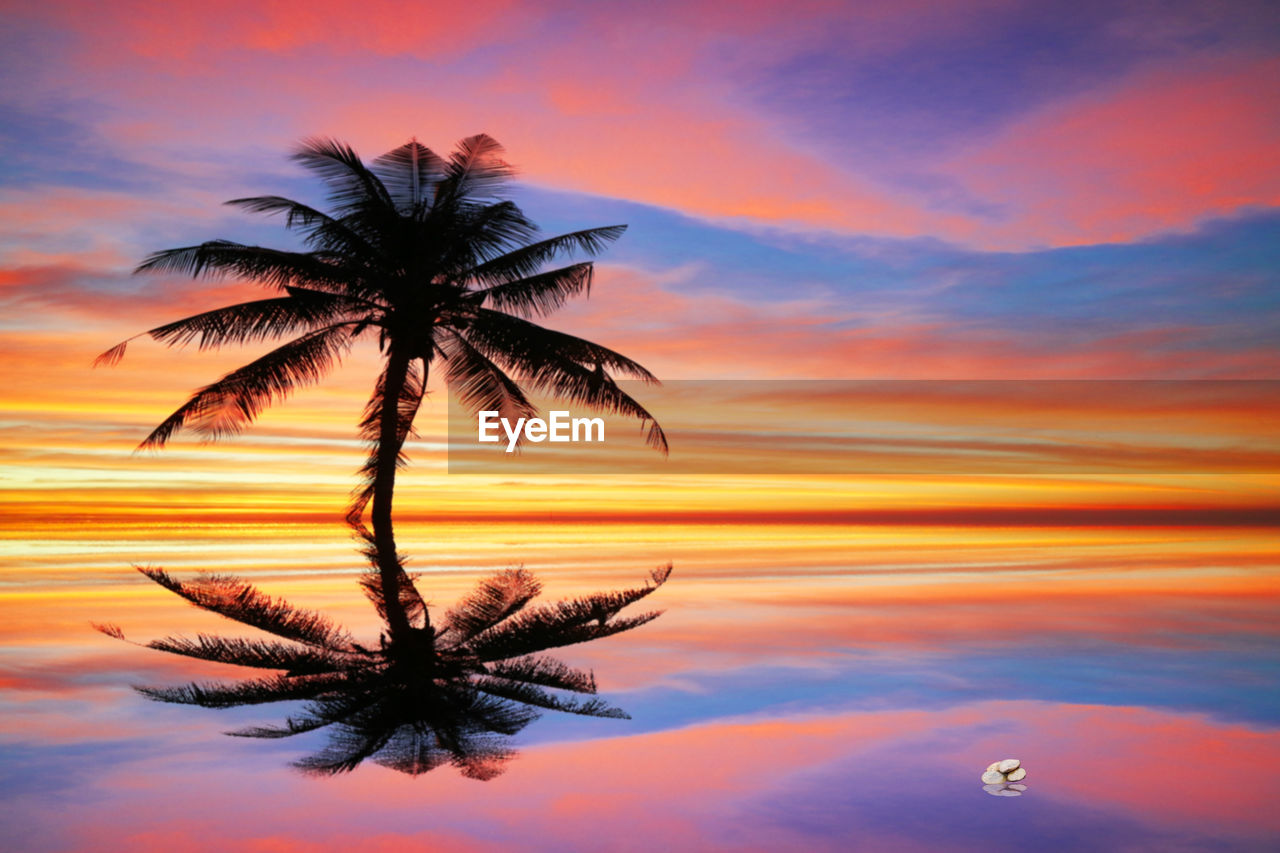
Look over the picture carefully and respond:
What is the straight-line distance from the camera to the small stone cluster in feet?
10.9

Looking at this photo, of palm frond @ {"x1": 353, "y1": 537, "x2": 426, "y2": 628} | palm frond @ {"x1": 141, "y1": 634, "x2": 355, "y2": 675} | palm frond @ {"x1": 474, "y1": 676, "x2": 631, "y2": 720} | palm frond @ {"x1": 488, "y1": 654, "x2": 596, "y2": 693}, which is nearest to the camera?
palm frond @ {"x1": 474, "y1": 676, "x2": 631, "y2": 720}

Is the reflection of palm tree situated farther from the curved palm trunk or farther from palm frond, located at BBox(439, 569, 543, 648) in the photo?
the curved palm trunk

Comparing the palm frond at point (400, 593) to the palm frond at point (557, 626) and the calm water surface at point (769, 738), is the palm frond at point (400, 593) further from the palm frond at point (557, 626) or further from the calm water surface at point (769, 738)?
the palm frond at point (557, 626)

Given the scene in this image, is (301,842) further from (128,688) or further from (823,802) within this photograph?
(128,688)

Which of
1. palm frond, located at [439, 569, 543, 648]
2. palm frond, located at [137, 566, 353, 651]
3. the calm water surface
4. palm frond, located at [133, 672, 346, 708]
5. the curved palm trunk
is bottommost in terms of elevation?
the calm water surface

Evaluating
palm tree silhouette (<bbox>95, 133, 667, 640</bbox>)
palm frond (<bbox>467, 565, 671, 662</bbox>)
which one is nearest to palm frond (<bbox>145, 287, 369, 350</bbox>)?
palm tree silhouette (<bbox>95, 133, 667, 640</bbox>)

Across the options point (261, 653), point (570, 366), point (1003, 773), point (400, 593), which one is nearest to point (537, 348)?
point (570, 366)

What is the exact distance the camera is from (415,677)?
4906 mm

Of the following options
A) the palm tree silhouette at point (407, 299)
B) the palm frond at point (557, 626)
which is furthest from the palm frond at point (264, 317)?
the palm frond at point (557, 626)

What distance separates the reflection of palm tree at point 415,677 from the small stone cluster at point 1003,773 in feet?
5.22

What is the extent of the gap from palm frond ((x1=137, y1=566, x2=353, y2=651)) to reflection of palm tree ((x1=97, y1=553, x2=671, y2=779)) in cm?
2

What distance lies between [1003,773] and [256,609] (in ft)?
18.9

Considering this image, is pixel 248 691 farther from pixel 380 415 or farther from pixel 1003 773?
pixel 380 415

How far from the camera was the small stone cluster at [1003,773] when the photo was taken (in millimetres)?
3312
